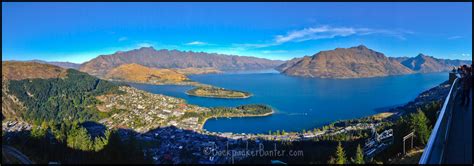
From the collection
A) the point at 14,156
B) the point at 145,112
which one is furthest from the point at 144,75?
the point at 14,156

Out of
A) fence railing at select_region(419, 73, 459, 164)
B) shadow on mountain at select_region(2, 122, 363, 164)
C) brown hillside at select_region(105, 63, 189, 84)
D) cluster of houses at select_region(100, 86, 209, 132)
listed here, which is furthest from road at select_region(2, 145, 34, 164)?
brown hillside at select_region(105, 63, 189, 84)

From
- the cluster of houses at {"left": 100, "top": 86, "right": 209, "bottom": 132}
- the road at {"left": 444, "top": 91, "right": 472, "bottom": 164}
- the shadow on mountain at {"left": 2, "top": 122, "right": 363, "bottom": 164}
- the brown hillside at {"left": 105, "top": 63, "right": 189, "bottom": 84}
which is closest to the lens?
the road at {"left": 444, "top": 91, "right": 472, "bottom": 164}

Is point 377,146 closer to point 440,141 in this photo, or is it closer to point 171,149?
point 440,141

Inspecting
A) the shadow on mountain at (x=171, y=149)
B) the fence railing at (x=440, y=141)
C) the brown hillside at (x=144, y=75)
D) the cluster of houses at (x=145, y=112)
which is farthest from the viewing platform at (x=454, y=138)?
the brown hillside at (x=144, y=75)

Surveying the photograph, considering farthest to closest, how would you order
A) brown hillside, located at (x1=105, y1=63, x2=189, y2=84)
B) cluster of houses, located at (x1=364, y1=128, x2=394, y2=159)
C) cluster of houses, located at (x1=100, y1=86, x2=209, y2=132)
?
brown hillside, located at (x1=105, y1=63, x2=189, y2=84)
cluster of houses, located at (x1=100, y1=86, x2=209, y2=132)
cluster of houses, located at (x1=364, y1=128, x2=394, y2=159)

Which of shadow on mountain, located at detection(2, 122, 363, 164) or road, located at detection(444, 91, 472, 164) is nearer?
road, located at detection(444, 91, 472, 164)

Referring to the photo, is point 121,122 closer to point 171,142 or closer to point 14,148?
point 171,142

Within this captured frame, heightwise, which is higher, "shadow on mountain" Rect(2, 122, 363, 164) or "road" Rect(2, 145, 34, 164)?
"road" Rect(2, 145, 34, 164)

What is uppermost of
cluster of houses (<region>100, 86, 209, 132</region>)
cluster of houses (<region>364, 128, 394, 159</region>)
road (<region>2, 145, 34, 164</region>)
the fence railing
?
the fence railing

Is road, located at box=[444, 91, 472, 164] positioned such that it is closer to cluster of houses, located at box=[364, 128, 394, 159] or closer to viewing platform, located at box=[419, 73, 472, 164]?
viewing platform, located at box=[419, 73, 472, 164]
